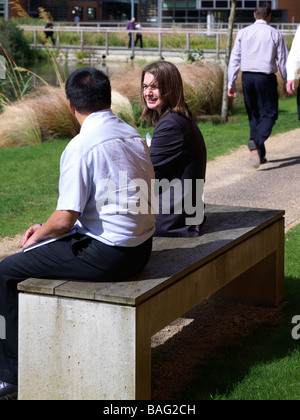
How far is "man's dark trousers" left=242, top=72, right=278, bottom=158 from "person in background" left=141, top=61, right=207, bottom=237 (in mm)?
4912

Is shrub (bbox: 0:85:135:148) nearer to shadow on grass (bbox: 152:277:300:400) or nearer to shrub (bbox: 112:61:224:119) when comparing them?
shrub (bbox: 112:61:224:119)

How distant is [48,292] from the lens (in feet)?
10.8

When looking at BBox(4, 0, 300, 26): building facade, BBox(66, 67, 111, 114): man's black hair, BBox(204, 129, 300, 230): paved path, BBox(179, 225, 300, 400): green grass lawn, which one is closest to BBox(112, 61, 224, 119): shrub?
BBox(204, 129, 300, 230): paved path

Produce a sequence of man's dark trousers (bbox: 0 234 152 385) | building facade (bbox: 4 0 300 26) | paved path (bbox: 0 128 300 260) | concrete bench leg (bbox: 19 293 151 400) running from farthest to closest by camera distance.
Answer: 1. building facade (bbox: 4 0 300 26)
2. paved path (bbox: 0 128 300 260)
3. man's dark trousers (bbox: 0 234 152 385)
4. concrete bench leg (bbox: 19 293 151 400)

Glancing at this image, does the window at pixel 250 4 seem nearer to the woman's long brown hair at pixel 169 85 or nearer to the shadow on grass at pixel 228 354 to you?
the shadow on grass at pixel 228 354

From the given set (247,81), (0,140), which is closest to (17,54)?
(0,140)

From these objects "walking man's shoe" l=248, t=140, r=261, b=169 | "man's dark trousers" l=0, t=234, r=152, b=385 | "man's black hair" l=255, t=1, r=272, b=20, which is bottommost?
"walking man's shoe" l=248, t=140, r=261, b=169

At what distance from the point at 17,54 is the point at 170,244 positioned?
30.4 metres

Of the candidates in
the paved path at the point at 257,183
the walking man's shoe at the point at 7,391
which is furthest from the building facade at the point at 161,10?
the walking man's shoe at the point at 7,391

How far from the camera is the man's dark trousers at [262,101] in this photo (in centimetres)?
908

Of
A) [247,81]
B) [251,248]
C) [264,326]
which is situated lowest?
[264,326]

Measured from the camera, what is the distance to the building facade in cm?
5806

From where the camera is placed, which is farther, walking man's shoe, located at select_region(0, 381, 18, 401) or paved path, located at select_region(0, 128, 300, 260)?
paved path, located at select_region(0, 128, 300, 260)
